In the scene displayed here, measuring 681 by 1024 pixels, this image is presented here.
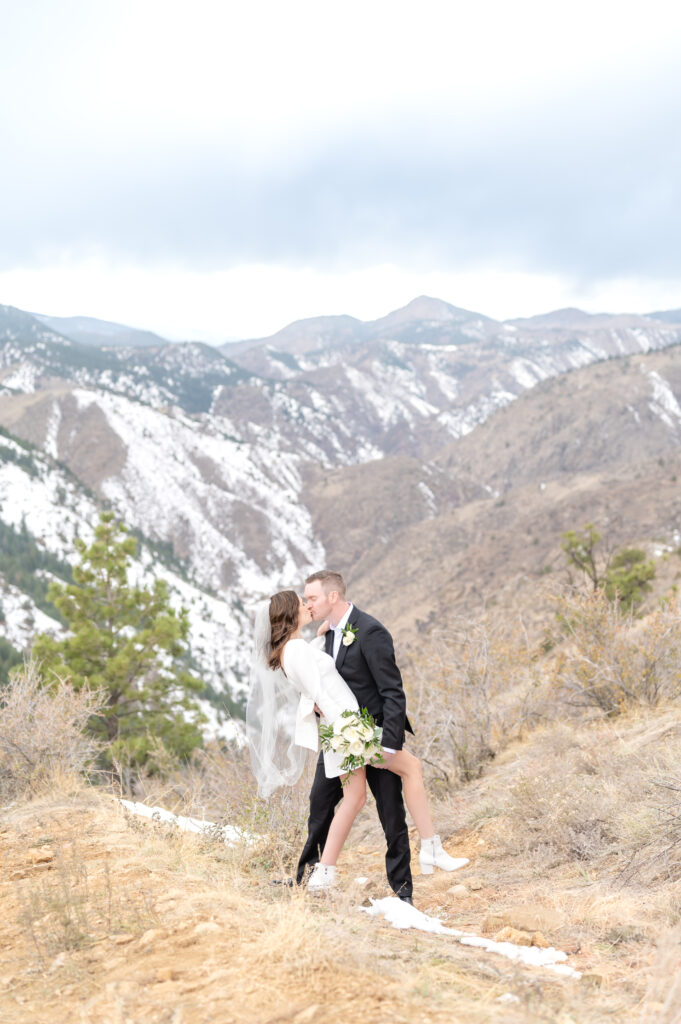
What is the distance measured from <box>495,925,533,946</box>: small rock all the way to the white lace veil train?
1404 millimetres

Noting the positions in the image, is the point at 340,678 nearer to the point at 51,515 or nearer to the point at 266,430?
the point at 51,515

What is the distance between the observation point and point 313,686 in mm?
4156

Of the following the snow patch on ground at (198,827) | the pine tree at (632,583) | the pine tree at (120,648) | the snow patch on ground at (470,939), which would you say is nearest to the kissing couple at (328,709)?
the snow patch on ground at (470,939)

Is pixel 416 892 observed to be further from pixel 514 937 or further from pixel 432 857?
pixel 514 937

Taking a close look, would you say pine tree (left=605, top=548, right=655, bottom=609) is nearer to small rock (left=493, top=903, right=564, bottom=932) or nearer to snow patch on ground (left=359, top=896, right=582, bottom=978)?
small rock (left=493, top=903, right=564, bottom=932)

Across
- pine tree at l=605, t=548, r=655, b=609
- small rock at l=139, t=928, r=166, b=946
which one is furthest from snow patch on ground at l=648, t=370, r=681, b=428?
small rock at l=139, t=928, r=166, b=946

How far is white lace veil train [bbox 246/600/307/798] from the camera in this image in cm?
438

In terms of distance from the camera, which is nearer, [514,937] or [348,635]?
[514,937]

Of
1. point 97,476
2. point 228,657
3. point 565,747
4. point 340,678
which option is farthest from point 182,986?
point 97,476

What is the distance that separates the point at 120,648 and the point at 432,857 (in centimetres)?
1217

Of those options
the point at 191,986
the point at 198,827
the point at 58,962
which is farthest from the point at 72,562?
the point at 191,986

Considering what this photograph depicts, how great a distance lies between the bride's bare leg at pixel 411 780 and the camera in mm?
4297

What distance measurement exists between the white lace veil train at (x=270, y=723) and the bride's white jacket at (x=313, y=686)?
0.15 metres

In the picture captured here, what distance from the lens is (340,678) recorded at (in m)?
4.25
